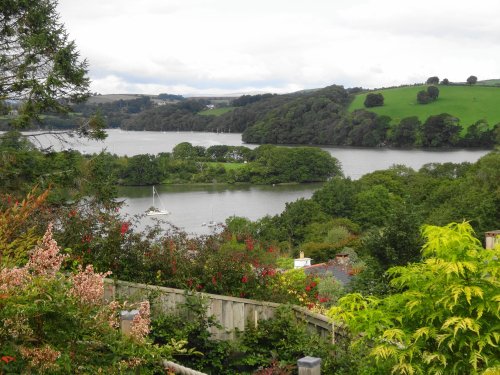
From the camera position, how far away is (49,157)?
2348 cm

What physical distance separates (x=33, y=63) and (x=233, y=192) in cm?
6502

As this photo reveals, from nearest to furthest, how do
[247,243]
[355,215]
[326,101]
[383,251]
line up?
[247,243] → [383,251] → [355,215] → [326,101]

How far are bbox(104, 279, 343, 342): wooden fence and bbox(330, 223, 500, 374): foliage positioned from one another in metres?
2.43

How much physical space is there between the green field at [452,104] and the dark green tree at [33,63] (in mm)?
96819

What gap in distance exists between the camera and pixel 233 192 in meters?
85.8

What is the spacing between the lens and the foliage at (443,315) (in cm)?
402

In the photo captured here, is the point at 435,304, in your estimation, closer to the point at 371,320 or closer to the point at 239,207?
the point at 371,320

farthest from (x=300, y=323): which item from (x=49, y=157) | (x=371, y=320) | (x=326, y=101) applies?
(x=326, y=101)

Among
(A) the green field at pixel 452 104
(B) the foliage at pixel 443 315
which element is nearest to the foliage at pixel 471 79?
(A) the green field at pixel 452 104

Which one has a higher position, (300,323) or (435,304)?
(435,304)

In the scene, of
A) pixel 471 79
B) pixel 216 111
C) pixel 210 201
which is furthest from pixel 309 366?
pixel 216 111

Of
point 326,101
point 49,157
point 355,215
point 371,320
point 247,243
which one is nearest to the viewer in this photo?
point 371,320

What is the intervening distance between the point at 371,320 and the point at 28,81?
60.2ft

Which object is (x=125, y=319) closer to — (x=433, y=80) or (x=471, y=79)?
(x=433, y=80)
